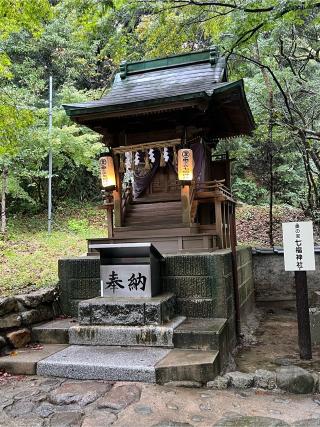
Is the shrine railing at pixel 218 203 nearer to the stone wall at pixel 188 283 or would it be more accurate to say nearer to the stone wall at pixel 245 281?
the stone wall at pixel 245 281

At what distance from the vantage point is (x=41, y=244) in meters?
14.1

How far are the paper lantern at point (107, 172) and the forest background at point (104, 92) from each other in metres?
2.03

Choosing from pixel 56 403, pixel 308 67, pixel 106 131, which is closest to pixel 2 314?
→ pixel 56 403

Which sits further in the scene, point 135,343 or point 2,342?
point 135,343

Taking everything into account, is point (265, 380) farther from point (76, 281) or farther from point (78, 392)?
point (76, 281)

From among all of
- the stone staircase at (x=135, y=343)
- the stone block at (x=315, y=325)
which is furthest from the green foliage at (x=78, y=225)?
the stone block at (x=315, y=325)

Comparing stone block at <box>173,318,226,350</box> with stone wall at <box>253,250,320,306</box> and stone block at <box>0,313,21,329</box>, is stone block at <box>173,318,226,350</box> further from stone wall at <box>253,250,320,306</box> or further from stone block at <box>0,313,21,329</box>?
stone wall at <box>253,250,320,306</box>

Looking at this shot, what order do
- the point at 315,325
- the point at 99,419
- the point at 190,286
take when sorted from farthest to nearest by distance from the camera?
the point at 315,325, the point at 190,286, the point at 99,419

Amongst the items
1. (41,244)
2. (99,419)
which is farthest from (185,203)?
(41,244)

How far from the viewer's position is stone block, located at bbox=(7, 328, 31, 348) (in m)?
5.80

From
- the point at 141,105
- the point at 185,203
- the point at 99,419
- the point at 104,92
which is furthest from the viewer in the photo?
the point at 104,92

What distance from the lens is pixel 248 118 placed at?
31.2 ft

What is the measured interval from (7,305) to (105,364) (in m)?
1.96

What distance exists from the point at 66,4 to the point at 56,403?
920cm
